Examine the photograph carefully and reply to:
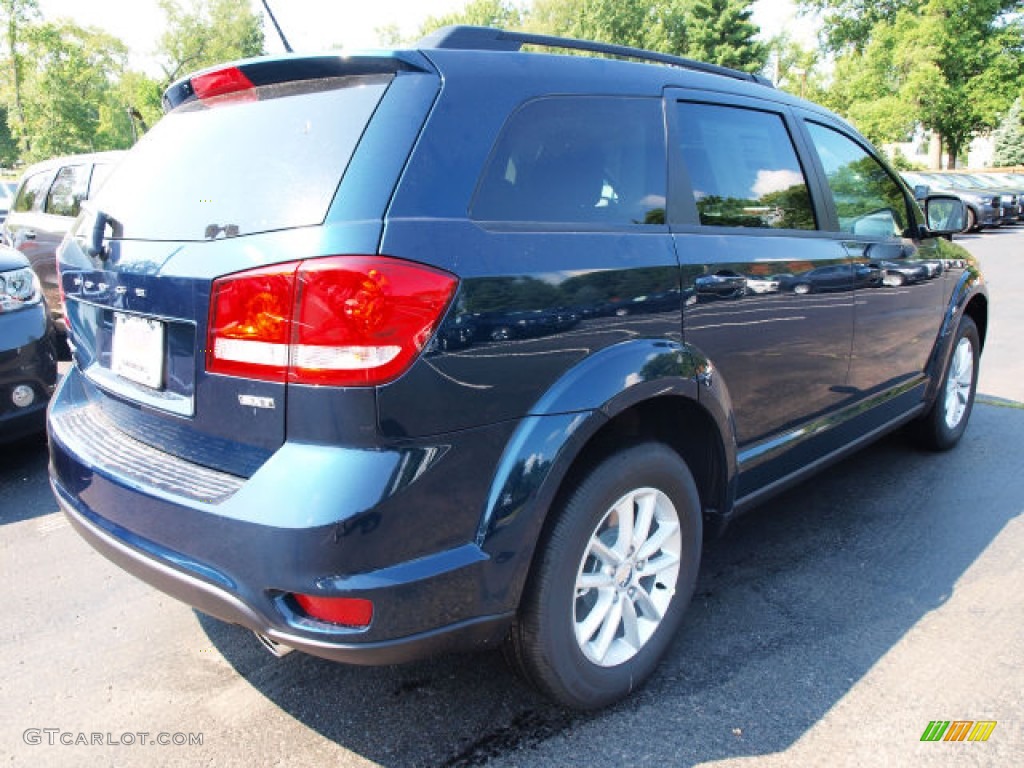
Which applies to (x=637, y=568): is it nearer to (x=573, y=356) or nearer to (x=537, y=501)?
(x=537, y=501)

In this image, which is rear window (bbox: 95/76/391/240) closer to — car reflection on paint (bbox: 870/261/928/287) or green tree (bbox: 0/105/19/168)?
car reflection on paint (bbox: 870/261/928/287)

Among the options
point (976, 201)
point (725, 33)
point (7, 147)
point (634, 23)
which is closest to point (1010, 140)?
point (725, 33)

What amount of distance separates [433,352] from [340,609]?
610 mm

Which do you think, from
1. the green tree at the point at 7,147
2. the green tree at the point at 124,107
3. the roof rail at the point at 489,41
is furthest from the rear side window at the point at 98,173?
the green tree at the point at 7,147

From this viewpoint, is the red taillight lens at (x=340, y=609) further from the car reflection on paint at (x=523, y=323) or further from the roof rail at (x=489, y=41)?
the roof rail at (x=489, y=41)

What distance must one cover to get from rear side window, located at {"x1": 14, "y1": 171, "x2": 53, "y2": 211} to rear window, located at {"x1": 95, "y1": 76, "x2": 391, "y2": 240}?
5.93m

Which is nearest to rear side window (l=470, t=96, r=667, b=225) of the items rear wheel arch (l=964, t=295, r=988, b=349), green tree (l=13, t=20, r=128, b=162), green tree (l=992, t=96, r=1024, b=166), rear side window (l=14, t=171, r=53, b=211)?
rear wheel arch (l=964, t=295, r=988, b=349)

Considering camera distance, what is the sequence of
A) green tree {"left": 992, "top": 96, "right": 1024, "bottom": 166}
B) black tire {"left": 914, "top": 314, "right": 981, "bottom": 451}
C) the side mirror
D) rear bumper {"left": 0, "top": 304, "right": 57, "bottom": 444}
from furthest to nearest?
1. green tree {"left": 992, "top": 96, "right": 1024, "bottom": 166}
2. black tire {"left": 914, "top": 314, "right": 981, "bottom": 451}
3. the side mirror
4. rear bumper {"left": 0, "top": 304, "right": 57, "bottom": 444}

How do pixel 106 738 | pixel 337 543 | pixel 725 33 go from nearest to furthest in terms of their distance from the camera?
pixel 337 543 → pixel 106 738 → pixel 725 33

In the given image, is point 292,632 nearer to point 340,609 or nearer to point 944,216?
point 340,609

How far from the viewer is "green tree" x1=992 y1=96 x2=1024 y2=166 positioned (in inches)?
1495

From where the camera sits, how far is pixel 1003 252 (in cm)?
1530

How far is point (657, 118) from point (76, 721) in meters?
2.54

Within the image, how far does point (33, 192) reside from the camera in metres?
7.37
